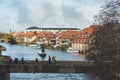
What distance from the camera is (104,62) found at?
1476 inches

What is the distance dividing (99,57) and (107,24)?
3012mm

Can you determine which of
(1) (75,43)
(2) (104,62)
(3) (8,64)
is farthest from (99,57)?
(1) (75,43)

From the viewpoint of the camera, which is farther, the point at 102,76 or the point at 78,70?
the point at 78,70

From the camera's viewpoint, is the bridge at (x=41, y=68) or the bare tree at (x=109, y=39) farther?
the bridge at (x=41, y=68)

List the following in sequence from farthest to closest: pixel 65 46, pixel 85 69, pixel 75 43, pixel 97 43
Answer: pixel 65 46 < pixel 75 43 < pixel 85 69 < pixel 97 43

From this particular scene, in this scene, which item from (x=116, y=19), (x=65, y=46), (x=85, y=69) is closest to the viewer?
(x=116, y=19)

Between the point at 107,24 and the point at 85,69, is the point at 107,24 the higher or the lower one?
the higher one

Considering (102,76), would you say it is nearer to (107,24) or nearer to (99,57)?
(99,57)

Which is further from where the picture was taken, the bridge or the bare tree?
the bridge

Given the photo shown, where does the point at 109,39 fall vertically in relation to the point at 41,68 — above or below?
above

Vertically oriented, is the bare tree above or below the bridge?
above

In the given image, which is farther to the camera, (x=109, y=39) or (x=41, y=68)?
(x=41, y=68)

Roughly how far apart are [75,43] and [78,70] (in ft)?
403

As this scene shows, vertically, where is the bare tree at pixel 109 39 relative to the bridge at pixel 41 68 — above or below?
above
